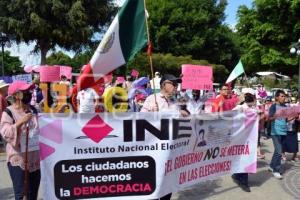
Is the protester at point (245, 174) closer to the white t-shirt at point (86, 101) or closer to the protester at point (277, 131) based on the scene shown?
the protester at point (277, 131)

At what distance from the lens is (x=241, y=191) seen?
8.25 metres

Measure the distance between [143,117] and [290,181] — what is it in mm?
4157

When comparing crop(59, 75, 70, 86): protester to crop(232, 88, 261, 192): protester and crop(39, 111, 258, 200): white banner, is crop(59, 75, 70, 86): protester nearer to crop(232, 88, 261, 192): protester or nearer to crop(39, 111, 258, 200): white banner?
crop(232, 88, 261, 192): protester

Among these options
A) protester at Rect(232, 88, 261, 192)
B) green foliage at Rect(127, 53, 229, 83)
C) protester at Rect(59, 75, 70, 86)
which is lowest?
protester at Rect(232, 88, 261, 192)

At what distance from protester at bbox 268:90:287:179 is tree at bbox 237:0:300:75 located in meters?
31.9

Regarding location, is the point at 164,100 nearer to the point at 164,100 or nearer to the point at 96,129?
the point at 164,100

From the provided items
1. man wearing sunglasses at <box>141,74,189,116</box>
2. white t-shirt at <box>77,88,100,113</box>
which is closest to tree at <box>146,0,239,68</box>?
white t-shirt at <box>77,88,100,113</box>

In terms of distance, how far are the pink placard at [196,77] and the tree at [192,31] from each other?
4196 cm

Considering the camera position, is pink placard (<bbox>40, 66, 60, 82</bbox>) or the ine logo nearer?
the ine logo

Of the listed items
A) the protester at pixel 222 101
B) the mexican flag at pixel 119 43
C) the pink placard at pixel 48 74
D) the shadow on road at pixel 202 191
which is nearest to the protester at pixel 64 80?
the pink placard at pixel 48 74

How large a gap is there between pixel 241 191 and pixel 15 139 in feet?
13.8

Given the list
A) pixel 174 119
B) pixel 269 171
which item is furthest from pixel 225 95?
pixel 174 119

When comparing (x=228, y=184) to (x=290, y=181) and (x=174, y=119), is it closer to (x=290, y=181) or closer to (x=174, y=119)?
(x=290, y=181)

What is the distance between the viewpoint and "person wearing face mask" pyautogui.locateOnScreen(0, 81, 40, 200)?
544 centimetres
